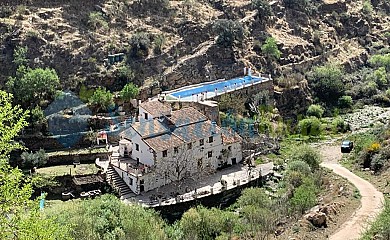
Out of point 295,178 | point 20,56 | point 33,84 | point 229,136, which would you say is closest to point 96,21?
point 20,56

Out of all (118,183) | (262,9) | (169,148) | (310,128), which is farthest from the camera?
(262,9)

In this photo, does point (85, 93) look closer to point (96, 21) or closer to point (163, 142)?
point (96, 21)

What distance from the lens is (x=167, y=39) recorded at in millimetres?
46188

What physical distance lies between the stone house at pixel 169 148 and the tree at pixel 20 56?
33.5 feet

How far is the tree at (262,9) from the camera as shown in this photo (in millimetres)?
51000

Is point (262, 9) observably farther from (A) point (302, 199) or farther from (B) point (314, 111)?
(A) point (302, 199)

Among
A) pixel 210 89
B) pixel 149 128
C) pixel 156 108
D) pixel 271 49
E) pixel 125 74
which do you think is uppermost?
pixel 271 49

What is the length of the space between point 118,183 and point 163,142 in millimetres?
3620

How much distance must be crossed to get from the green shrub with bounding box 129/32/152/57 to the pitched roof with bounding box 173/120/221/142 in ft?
37.0

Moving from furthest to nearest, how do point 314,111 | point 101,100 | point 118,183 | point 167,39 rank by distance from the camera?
point 167,39
point 314,111
point 101,100
point 118,183

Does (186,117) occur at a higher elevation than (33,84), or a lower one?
lower

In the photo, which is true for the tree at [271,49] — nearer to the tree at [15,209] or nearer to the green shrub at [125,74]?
the green shrub at [125,74]

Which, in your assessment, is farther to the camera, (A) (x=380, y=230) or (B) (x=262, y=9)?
(B) (x=262, y=9)

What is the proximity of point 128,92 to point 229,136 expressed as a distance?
27.2 ft
